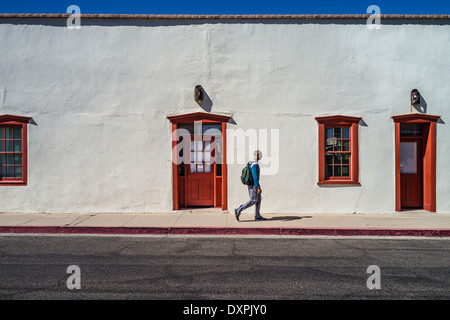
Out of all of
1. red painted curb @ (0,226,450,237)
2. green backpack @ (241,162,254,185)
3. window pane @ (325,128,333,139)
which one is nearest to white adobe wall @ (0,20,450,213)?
window pane @ (325,128,333,139)

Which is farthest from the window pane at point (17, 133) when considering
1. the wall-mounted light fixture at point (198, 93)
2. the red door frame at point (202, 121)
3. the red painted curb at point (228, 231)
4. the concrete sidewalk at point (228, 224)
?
the wall-mounted light fixture at point (198, 93)

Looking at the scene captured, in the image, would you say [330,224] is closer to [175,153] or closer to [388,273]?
[388,273]

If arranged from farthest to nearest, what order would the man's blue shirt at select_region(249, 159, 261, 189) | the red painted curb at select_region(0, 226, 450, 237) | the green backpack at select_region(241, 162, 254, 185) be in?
the green backpack at select_region(241, 162, 254, 185) → the man's blue shirt at select_region(249, 159, 261, 189) → the red painted curb at select_region(0, 226, 450, 237)

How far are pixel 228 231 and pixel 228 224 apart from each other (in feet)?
1.30

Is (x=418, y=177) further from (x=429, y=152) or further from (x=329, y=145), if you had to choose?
(x=329, y=145)

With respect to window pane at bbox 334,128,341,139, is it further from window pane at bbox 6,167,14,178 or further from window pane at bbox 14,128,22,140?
window pane at bbox 6,167,14,178

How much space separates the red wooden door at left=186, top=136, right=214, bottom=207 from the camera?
930 centimetres

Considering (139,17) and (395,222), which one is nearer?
(395,222)

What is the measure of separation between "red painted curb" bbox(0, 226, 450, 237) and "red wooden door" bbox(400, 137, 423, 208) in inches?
103

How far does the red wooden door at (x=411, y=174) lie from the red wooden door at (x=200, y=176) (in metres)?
6.01

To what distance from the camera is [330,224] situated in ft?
24.6

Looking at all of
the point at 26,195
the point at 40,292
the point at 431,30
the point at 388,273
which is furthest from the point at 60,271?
the point at 431,30

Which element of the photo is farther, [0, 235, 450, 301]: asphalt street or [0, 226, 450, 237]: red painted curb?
[0, 226, 450, 237]: red painted curb

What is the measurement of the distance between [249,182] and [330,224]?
2282 mm
